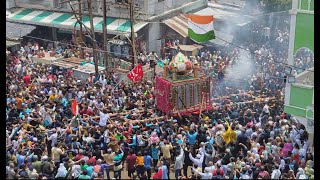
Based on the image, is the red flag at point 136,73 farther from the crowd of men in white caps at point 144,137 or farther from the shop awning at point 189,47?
the shop awning at point 189,47

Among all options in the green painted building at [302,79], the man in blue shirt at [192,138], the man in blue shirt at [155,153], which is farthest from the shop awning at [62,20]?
the man in blue shirt at [155,153]

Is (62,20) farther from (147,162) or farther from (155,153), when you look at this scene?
(147,162)

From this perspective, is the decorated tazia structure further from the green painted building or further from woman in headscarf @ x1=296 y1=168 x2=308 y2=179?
woman in headscarf @ x1=296 y1=168 x2=308 y2=179

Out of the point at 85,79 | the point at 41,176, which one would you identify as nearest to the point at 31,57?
the point at 85,79

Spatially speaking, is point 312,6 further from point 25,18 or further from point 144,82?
point 25,18

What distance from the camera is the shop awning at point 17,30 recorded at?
1320 inches

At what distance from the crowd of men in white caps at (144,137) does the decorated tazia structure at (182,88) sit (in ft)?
1.76

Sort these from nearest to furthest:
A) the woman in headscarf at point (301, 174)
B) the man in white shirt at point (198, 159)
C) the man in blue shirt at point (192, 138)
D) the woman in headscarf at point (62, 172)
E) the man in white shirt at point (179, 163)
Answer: the woman in headscarf at point (301, 174), the woman in headscarf at point (62, 172), the man in white shirt at point (198, 159), the man in white shirt at point (179, 163), the man in blue shirt at point (192, 138)

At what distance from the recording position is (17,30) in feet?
113

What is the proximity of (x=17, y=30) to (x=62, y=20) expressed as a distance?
10.2 feet

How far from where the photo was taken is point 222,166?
15.2 metres

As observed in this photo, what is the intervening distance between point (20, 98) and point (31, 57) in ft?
32.1

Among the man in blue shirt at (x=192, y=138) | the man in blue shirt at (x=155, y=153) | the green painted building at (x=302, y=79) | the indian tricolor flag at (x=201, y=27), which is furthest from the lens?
the indian tricolor flag at (x=201, y=27)

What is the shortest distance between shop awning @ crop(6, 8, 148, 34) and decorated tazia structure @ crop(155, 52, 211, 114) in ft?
36.0
